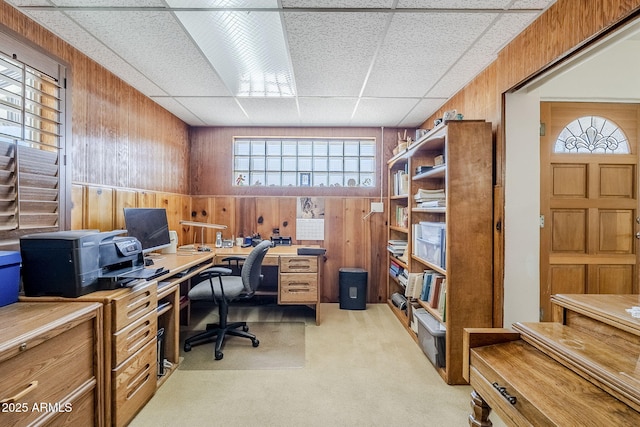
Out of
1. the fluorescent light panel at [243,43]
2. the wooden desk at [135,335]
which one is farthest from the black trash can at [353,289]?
the fluorescent light panel at [243,43]

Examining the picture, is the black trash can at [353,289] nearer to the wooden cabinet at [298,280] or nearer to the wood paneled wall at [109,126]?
the wooden cabinet at [298,280]

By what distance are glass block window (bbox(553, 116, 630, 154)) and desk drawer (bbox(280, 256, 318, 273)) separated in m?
2.48

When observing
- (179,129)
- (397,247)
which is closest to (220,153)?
(179,129)

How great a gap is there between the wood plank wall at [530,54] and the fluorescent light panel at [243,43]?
4.92ft

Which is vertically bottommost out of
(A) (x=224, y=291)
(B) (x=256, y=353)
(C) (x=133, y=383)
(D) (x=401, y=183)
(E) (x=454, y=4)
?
(B) (x=256, y=353)

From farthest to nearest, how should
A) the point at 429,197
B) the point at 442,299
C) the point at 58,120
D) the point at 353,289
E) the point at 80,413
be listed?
the point at 353,289
the point at 429,197
the point at 442,299
the point at 58,120
the point at 80,413

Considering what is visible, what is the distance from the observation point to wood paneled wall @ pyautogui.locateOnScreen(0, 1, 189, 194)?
1.89 meters

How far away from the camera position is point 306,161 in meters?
3.98

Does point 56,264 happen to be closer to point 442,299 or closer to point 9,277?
point 9,277

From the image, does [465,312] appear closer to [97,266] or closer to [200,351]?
[200,351]

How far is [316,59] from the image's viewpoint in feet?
6.98

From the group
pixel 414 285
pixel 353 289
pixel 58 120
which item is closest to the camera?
pixel 58 120

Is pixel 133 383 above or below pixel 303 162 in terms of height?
below

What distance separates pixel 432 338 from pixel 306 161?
2.66 m
